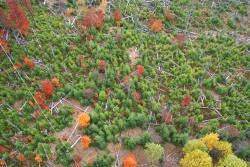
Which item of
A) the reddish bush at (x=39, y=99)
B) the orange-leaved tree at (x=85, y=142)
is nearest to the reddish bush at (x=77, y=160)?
the orange-leaved tree at (x=85, y=142)

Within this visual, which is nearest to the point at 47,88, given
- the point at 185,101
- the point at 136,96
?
the point at 136,96

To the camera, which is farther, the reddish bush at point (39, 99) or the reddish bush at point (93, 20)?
the reddish bush at point (93, 20)

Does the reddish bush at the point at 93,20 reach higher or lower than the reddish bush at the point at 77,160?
higher

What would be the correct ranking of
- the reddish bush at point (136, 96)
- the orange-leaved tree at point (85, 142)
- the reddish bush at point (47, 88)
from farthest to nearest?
the reddish bush at point (136, 96) < the reddish bush at point (47, 88) < the orange-leaved tree at point (85, 142)

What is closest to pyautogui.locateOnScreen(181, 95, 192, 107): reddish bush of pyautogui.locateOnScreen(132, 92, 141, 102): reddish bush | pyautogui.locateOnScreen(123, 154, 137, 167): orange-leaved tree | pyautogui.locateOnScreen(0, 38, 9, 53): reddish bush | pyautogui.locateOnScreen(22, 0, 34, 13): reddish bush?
pyautogui.locateOnScreen(132, 92, 141, 102): reddish bush

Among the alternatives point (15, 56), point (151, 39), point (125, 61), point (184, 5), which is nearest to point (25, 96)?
point (15, 56)

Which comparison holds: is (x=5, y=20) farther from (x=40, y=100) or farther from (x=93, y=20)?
(x=40, y=100)

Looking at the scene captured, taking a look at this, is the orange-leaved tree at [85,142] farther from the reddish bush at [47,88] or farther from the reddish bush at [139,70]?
the reddish bush at [139,70]

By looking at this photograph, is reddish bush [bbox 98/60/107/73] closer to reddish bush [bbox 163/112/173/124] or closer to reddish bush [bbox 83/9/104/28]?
reddish bush [bbox 83/9/104/28]
